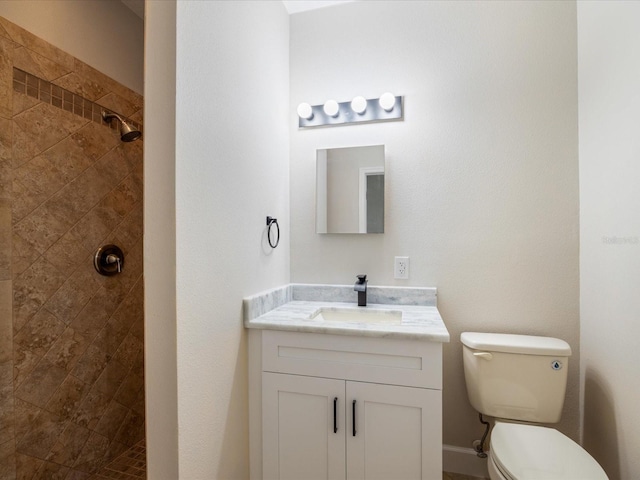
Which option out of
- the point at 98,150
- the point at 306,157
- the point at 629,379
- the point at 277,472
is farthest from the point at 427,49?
the point at 277,472

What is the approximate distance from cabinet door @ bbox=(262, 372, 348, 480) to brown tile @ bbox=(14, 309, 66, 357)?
1.02m

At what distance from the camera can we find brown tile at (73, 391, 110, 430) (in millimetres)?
1629

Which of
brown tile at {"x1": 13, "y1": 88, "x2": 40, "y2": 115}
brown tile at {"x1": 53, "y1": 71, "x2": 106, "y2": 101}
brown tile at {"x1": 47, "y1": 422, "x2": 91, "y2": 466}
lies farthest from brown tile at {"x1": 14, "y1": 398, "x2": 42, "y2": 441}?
brown tile at {"x1": 53, "y1": 71, "x2": 106, "y2": 101}

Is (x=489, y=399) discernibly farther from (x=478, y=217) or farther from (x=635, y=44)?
(x=635, y=44)

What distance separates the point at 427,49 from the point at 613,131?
1001mm

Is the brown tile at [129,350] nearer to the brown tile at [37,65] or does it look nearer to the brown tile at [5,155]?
the brown tile at [5,155]

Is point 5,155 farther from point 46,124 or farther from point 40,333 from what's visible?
point 40,333

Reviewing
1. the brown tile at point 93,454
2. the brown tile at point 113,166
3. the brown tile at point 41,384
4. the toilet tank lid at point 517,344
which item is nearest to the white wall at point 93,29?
the brown tile at point 113,166

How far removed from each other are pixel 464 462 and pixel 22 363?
2.17 metres

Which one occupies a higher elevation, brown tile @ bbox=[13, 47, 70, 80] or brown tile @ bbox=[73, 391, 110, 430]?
brown tile @ bbox=[13, 47, 70, 80]

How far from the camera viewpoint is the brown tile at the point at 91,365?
5.39 ft

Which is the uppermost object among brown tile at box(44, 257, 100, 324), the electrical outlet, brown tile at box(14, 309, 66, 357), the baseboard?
the electrical outlet

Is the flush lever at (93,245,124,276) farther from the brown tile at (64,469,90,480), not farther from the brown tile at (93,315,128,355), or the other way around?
the brown tile at (64,469,90,480)

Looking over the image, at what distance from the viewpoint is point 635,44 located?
1.16m
